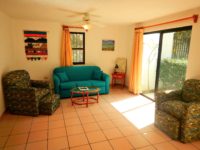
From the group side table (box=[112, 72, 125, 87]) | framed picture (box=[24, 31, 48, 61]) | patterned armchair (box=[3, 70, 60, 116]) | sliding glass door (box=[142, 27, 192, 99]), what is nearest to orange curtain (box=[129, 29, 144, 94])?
sliding glass door (box=[142, 27, 192, 99])

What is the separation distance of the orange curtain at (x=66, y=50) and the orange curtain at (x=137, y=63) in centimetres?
215

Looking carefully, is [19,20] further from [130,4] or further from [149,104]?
[149,104]

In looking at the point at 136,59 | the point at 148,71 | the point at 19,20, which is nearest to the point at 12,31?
the point at 19,20

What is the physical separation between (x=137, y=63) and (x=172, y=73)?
1.13m

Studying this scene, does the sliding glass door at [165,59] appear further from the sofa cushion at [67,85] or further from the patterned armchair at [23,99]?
the patterned armchair at [23,99]

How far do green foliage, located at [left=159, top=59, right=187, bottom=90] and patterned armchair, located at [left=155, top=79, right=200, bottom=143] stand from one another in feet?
2.52

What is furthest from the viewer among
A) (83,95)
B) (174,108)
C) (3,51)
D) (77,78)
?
(77,78)

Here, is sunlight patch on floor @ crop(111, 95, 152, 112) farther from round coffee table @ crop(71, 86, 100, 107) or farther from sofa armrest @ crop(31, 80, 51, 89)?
sofa armrest @ crop(31, 80, 51, 89)

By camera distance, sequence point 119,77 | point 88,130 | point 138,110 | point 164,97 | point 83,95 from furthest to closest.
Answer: point 119,77 < point 83,95 < point 138,110 < point 164,97 < point 88,130

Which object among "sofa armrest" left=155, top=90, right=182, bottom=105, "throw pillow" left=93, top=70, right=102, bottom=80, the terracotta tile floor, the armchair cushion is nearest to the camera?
the terracotta tile floor

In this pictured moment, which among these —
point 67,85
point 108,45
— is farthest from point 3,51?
point 108,45

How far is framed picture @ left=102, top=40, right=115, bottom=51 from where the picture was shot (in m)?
5.57

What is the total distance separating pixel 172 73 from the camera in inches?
158

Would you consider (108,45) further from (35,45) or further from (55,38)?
(35,45)
